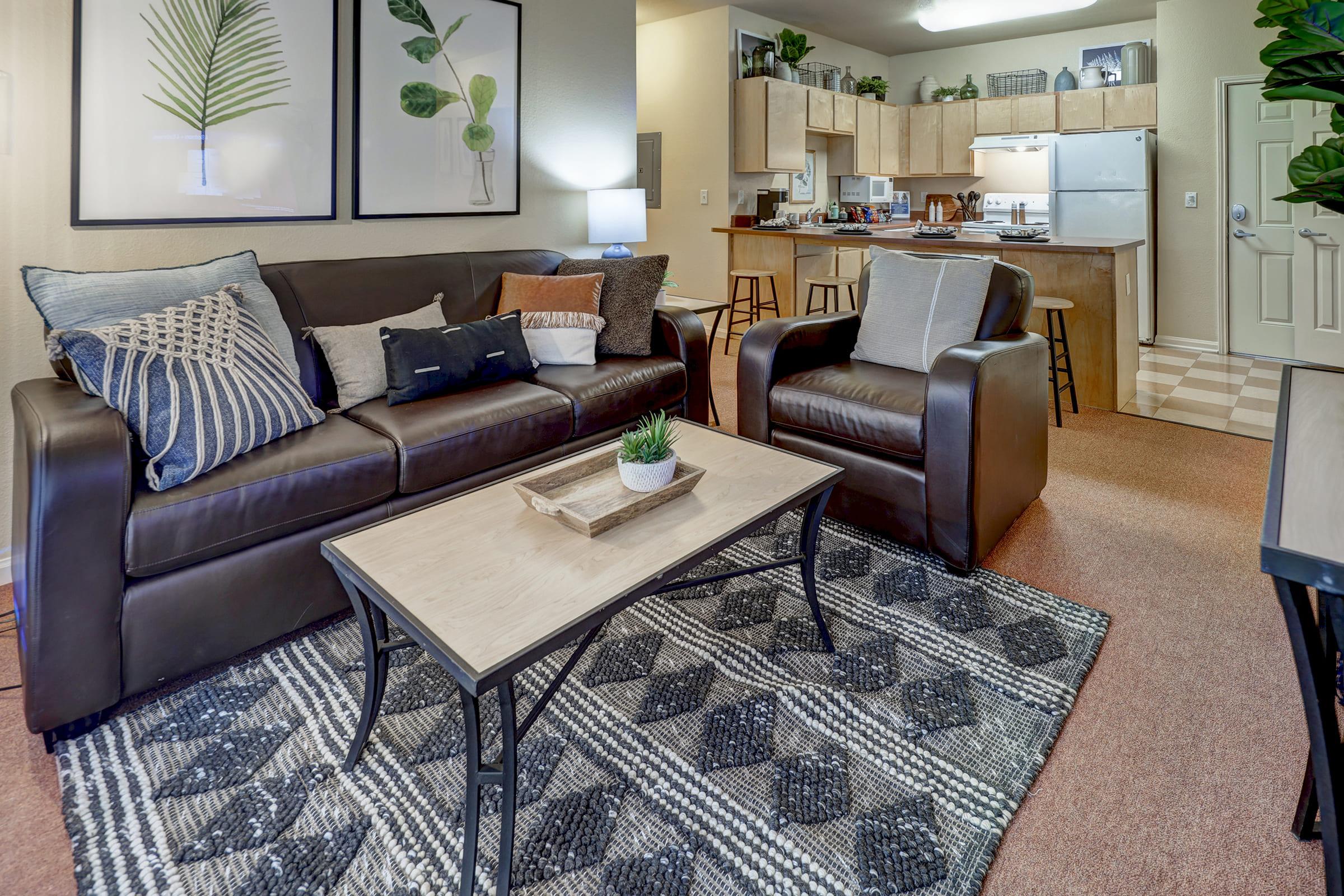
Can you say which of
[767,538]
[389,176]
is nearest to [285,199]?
[389,176]

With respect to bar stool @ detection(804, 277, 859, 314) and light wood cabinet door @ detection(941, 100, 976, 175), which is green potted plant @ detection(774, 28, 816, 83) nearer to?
bar stool @ detection(804, 277, 859, 314)

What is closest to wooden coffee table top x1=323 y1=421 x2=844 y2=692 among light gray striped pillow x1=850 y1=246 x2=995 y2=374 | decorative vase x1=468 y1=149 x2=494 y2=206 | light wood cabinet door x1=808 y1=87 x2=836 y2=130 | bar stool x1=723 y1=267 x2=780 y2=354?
light gray striped pillow x1=850 y1=246 x2=995 y2=374

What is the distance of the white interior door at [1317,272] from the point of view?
Answer: 450 cm

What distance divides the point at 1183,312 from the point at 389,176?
18.1 ft

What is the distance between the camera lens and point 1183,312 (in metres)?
5.54

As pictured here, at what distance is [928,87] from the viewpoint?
7.45 meters

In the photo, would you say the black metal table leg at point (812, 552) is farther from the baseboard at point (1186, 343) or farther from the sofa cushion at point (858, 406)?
the baseboard at point (1186, 343)

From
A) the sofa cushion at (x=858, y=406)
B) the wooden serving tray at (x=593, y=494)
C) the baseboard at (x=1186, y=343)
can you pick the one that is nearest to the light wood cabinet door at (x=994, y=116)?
the baseboard at (x=1186, y=343)

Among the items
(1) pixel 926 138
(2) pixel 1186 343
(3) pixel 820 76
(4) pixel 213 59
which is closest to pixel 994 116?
(1) pixel 926 138

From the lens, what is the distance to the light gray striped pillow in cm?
263

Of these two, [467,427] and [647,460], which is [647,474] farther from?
[467,427]

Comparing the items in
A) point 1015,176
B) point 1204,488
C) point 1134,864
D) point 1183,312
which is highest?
point 1015,176

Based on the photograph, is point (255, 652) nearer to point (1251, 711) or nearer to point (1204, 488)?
point (1251, 711)

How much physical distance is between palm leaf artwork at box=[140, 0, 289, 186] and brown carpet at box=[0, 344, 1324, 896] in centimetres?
177
